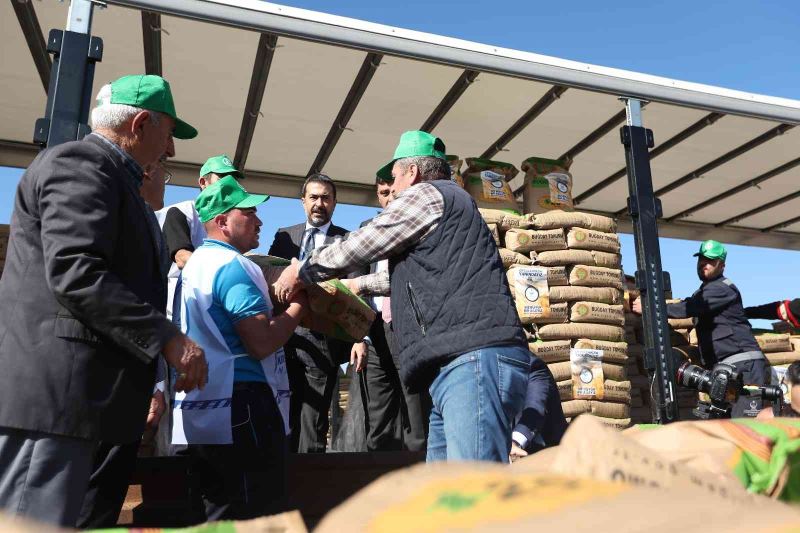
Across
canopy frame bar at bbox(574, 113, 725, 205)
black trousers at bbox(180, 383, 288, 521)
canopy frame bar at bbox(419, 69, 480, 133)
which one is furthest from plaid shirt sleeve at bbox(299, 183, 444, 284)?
canopy frame bar at bbox(574, 113, 725, 205)

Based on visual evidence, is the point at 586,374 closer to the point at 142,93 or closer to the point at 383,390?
the point at 383,390

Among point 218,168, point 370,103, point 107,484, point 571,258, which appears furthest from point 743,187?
point 107,484

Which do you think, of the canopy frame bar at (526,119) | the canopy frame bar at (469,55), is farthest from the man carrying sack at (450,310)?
the canopy frame bar at (526,119)

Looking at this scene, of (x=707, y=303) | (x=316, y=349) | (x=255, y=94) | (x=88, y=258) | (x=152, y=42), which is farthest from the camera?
(x=707, y=303)

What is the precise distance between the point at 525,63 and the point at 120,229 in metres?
2.50

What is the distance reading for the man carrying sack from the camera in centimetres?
227

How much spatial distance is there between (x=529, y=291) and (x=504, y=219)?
1.65ft

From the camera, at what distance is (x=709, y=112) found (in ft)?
14.7

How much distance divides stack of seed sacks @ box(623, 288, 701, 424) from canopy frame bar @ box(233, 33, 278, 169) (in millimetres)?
2978

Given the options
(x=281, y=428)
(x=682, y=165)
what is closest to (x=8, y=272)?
(x=281, y=428)

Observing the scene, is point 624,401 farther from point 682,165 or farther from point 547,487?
point 547,487

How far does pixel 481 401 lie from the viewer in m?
2.26

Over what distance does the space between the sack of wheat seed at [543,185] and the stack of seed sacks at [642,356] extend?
1.02m

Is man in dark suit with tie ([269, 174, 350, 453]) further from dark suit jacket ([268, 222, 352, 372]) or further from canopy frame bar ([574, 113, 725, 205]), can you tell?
canopy frame bar ([574, 113, 725, 205])
